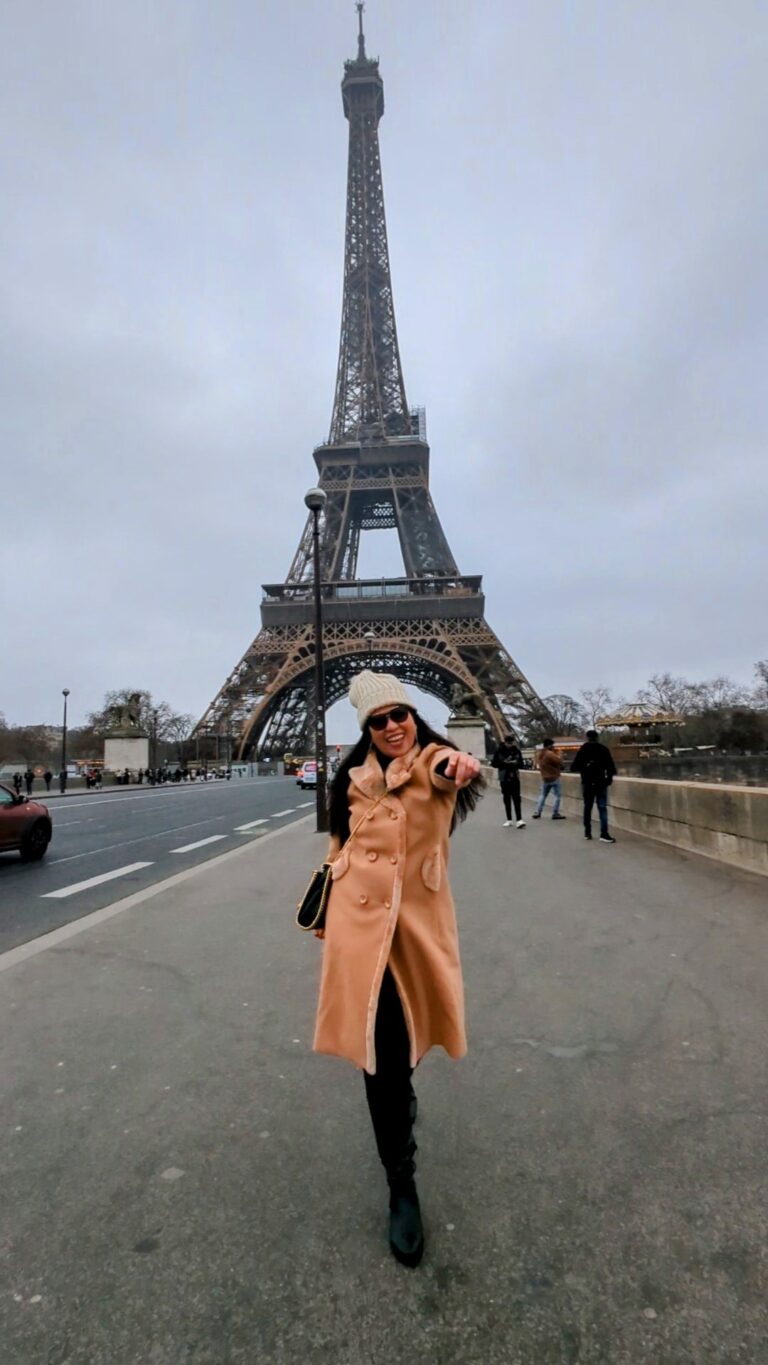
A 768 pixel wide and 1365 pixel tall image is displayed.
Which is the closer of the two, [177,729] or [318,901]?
[318,901]

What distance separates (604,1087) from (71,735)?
118 m

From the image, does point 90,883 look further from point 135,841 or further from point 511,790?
point 511,790

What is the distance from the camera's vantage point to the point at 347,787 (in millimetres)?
2426

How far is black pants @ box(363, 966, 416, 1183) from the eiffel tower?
3936cm

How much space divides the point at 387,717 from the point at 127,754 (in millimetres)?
47763

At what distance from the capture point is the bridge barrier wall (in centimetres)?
768

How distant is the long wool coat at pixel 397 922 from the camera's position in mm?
2119

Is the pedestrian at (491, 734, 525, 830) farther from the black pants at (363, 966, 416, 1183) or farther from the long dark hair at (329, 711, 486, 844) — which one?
the black pants at (363, 966, 416, 1183)

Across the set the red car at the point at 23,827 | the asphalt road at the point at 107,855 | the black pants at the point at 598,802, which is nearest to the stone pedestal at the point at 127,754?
the asphalt road at the point at 107,855

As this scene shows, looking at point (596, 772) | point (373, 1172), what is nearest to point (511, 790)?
point (596, 772)

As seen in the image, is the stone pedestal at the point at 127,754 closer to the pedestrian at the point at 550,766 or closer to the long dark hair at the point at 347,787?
the pedestrian at the point at 550,766

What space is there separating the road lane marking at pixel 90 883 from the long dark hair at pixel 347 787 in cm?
609

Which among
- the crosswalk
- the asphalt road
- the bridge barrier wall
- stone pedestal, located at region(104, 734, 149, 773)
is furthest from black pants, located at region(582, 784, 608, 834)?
stone pedestal, located at region(104, 734, 149, 773)

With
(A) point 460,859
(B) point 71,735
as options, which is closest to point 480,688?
(A) point 460,859
